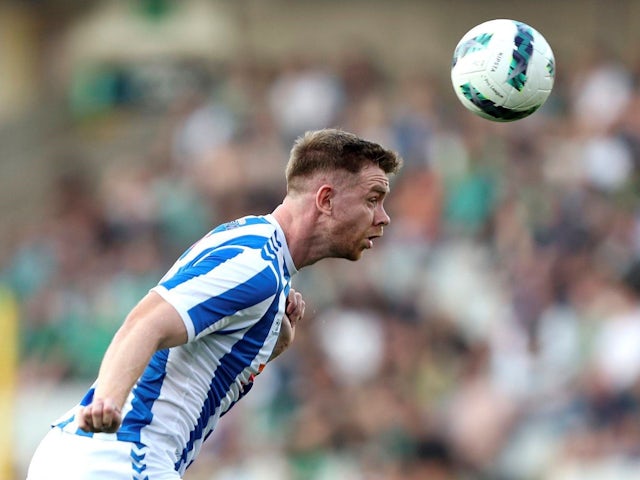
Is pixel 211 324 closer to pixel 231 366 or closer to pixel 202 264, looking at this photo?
pixel 202 264

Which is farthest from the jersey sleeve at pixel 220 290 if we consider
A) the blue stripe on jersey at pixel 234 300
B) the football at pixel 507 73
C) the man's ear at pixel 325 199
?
the football at pixel 507 73

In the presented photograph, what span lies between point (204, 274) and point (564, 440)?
6.00 metres

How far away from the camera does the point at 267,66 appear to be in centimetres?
1780

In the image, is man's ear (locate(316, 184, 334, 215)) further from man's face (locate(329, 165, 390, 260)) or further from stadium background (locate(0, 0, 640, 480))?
stadium background (locate(0, 0, 640, 480))

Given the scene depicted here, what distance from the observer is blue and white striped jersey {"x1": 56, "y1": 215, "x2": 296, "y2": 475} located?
16.4 feet

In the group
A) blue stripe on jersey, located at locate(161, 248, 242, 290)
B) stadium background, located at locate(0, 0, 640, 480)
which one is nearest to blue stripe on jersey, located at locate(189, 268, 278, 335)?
blue stripe on jersey, located at locate(161, 248, 242, 290)

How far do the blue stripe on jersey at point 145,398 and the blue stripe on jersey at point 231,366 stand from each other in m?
0.22

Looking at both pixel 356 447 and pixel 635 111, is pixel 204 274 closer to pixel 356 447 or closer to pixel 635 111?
pixel 356 447

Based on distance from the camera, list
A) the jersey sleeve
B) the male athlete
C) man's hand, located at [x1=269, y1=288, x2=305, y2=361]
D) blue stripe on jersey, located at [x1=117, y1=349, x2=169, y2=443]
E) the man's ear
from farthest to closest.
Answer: man's hand, located at [x1=269, y1=288, x2=305, y2=361]
the man's ear
blue stripe on jersey, located at [x1=117, y1=349, x2=169, y2=443]
the jersey sleeve
the male athlete

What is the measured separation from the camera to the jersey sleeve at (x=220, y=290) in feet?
16.1

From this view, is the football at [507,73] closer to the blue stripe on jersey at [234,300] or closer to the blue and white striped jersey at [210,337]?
the blue and white striped jersey at [210,337]

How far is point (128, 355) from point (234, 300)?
54 centimetres

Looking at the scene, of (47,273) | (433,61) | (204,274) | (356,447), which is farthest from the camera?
(433,61)

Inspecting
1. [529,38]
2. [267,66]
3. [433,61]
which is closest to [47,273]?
[267,66]
